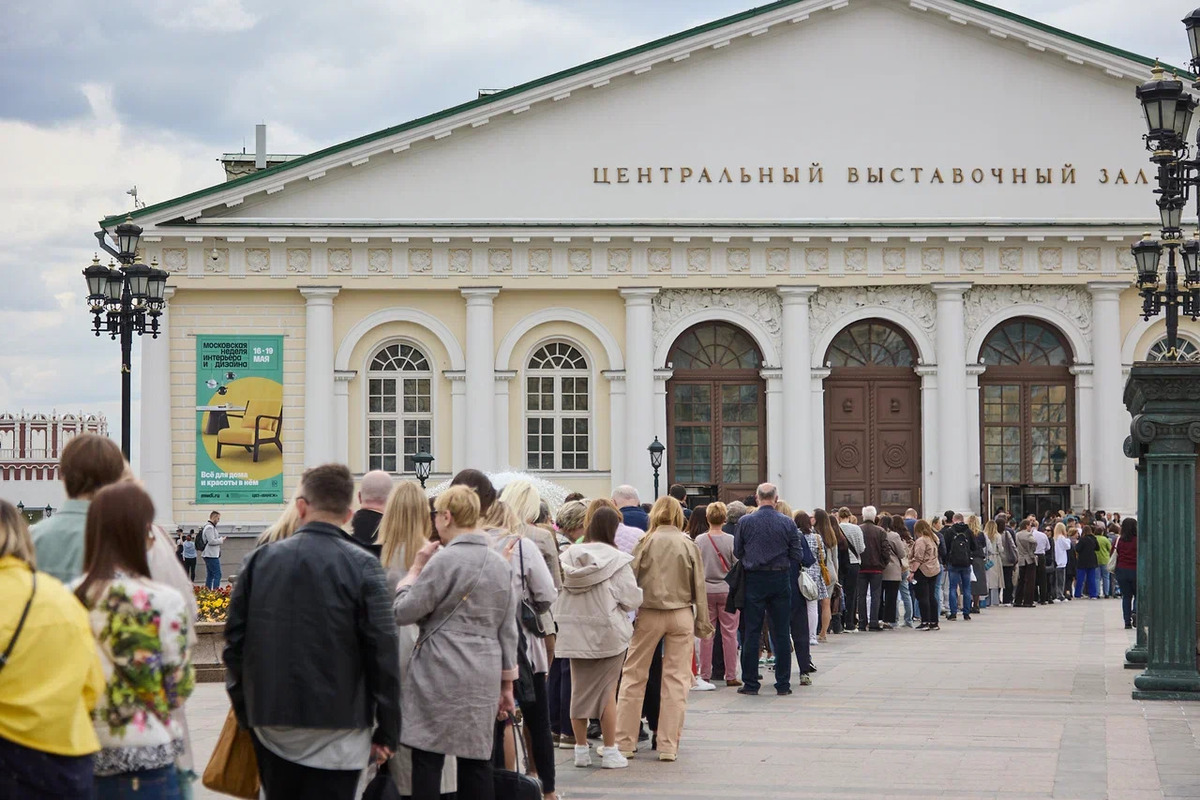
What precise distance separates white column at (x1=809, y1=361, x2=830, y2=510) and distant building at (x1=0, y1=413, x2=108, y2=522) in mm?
27957

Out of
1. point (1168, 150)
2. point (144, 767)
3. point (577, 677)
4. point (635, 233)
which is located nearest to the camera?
point (144, 767)

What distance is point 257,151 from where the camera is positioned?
42.7 m

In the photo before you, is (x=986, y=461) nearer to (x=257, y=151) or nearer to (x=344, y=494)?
(x=257, y=151)

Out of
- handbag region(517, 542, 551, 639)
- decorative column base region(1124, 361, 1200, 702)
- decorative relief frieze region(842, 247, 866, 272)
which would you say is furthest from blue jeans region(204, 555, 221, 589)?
handbag region(517, 542, 551, 639)

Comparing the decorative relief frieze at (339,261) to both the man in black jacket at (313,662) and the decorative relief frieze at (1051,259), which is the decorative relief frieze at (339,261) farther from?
the man in black jacket at (313,662)

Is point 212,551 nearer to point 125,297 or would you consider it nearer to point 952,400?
point 125,297

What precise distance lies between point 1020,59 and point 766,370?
28.1ft

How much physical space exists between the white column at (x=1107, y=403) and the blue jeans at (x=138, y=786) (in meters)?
31.5

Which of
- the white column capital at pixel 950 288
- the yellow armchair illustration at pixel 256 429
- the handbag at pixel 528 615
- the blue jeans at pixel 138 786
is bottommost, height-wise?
the blue jeans at pixel 138 786

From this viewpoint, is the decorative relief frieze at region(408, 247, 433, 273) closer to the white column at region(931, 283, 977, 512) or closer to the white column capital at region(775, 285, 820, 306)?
the white column capital at region(775, 285, 820, 306)

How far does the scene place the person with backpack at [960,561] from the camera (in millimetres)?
25844

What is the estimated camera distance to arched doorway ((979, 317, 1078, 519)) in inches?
1404

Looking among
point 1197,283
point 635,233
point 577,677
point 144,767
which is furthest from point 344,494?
point 635,233

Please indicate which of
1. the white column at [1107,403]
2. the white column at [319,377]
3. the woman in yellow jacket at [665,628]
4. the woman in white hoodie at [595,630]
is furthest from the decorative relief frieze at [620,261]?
the woman in white hoodie at [595,630]
